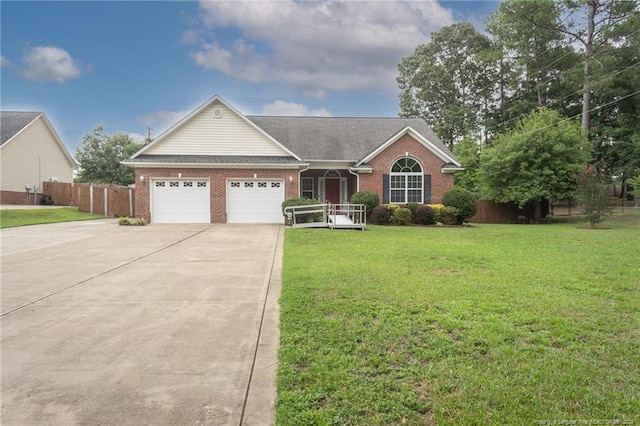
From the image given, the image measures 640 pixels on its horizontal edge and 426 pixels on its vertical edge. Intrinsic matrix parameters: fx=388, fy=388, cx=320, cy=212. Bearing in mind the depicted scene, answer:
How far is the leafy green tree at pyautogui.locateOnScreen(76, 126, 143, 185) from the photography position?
44.6 meters

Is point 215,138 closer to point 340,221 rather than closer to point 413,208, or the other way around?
point 340,221

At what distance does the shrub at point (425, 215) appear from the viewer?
63.0ft

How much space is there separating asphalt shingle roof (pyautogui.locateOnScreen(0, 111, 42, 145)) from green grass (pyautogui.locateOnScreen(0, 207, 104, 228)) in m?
7.96

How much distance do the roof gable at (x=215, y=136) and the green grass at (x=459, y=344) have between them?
13.2 metres

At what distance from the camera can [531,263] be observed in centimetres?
840

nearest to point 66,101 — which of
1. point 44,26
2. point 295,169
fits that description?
point 44,26

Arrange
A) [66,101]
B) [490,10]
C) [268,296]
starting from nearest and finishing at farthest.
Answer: [268,296]
[66,101]
[490,10]

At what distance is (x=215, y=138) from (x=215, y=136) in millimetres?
106

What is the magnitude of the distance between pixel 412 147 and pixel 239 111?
9319 millimetres

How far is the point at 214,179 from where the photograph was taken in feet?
63.3

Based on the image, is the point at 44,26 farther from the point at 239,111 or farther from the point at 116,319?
the point at 116,319

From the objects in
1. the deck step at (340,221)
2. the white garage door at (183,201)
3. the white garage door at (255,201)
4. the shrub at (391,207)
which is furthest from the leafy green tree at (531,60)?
the white garage door at (183,201)

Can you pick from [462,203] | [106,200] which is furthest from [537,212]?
[106,200]

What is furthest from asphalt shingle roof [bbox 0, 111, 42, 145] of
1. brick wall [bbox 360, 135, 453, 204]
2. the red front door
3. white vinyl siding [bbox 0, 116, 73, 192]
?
brick wall [bbox 360, 135, 453, 204]
